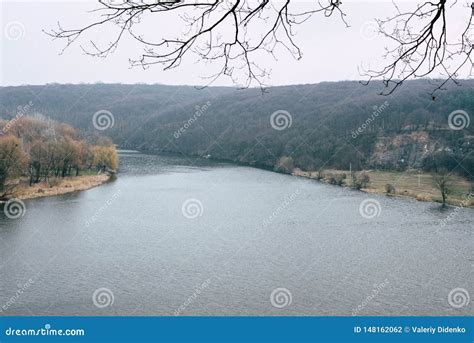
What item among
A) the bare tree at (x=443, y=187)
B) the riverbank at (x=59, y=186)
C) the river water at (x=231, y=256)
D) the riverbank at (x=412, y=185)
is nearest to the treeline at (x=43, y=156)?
the riverbank at (x=59, y=186)

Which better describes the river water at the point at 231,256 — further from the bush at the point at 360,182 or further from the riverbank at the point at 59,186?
the bush at the point at 360,182

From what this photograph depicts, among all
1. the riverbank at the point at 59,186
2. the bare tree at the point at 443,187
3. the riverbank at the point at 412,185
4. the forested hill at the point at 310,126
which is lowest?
the riverbank at the point at 59,186

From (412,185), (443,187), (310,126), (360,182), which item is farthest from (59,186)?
(310,126)

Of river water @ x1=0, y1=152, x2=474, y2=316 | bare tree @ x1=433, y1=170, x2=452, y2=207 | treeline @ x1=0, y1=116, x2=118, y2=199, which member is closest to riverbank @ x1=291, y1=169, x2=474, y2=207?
bare tree @ x1=433, y1=170, x2=452, y2=207

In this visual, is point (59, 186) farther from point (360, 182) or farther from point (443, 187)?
point (443, 187)

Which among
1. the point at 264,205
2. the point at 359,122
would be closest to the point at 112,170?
the point at 264,205

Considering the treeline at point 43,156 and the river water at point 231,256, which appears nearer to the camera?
the river water at point 231,256
